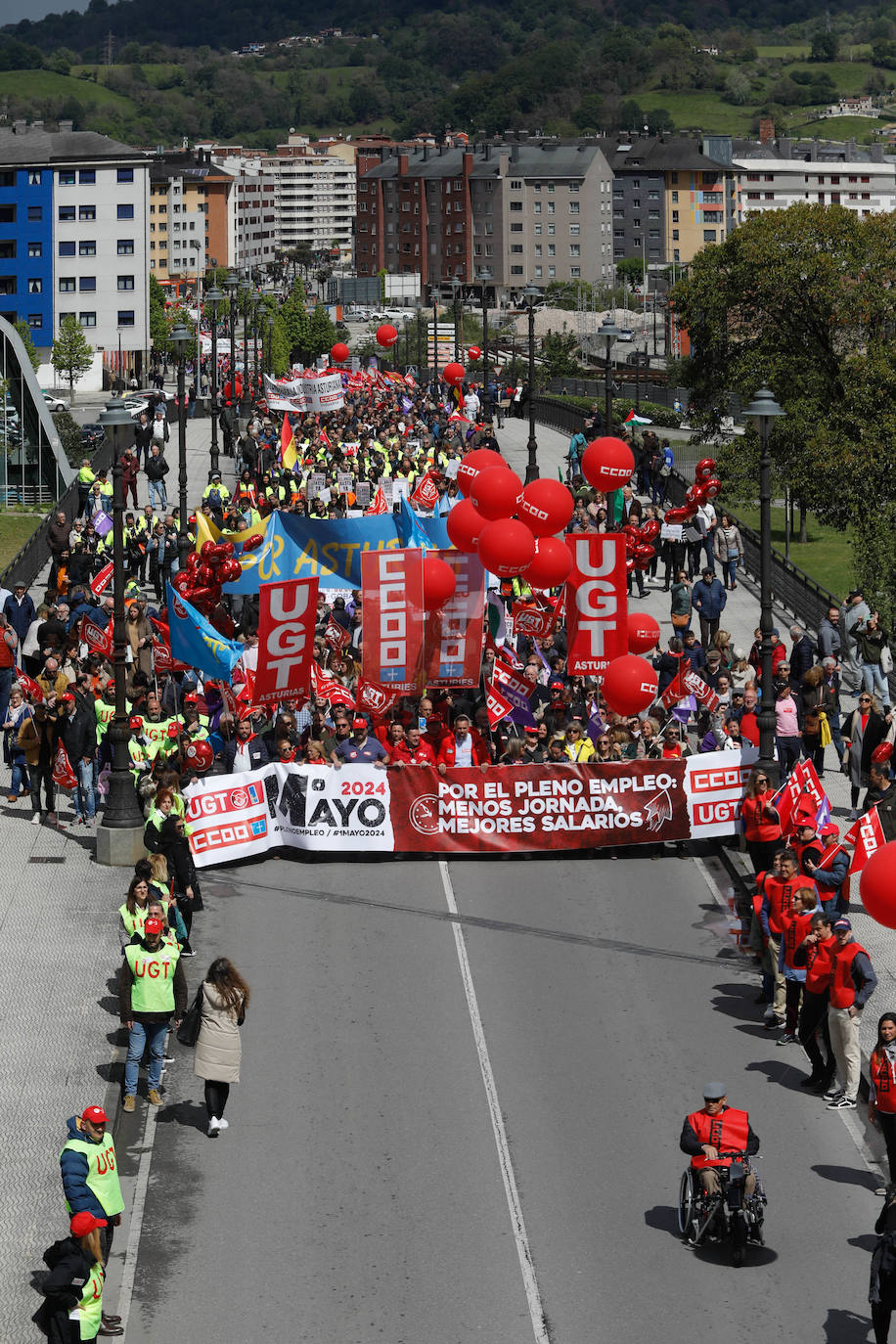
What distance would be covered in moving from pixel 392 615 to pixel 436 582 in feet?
2.27

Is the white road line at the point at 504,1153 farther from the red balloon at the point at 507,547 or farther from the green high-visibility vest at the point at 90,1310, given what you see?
the red balloon at the point at 507,547

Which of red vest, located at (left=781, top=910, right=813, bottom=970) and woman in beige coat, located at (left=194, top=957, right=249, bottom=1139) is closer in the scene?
woman in beige coat, located at (left=194, top=957, right=249, bottom=1139)

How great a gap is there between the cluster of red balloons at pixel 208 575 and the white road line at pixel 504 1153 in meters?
6.91

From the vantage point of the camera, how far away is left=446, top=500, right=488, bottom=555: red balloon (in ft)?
85.7

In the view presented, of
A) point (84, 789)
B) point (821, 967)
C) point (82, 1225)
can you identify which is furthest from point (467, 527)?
point (82, 1225)

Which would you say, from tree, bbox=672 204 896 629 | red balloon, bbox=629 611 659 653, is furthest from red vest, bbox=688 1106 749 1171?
tree, bbox=672 204 896 629

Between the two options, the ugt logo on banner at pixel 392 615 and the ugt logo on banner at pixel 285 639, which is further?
the ugt logo on banner at pixel 392 615

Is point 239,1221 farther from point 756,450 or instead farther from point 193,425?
point 193,425

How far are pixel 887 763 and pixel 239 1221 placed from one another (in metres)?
10.2

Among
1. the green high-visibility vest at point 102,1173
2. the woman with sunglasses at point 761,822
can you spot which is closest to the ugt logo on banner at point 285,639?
the woman with sunglasses at point 761,822

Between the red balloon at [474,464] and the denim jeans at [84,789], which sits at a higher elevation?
the red balloon at [474,464]

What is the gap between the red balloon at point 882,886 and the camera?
1371cm

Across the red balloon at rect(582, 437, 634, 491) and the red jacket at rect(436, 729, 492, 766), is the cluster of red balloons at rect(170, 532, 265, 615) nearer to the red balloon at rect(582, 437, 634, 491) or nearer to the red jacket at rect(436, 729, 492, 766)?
the red jacket at rect(436, 729, 492, 766)

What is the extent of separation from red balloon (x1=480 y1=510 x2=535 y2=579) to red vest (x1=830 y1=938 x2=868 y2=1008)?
29.4 ft
